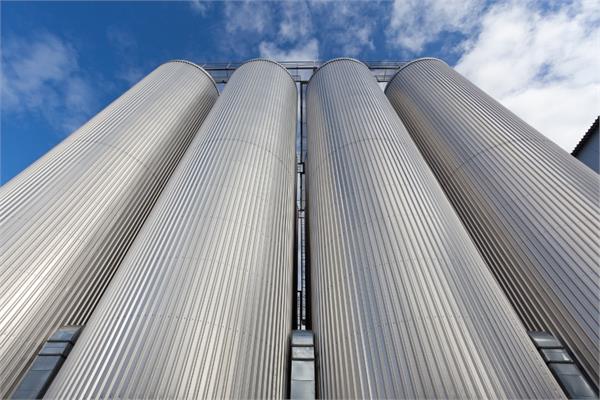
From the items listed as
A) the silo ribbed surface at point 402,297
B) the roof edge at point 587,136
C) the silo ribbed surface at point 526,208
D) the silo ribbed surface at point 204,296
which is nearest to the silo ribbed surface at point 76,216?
the silo ribbed surface at point 204,296

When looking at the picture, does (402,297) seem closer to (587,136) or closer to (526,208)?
(526,208)

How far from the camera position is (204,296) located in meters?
5.82

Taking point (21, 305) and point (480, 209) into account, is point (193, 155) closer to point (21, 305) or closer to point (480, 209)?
point (21, 305)

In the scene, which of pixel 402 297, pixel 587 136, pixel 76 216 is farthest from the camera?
pixel 587 136

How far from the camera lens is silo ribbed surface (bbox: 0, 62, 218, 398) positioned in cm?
636

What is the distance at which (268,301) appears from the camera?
21.8 ft

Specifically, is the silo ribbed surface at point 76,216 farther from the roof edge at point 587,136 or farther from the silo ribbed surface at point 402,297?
the roof edge at point 587,136

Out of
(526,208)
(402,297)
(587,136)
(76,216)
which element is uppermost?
(587,136)

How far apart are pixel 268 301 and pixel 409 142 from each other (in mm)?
8233

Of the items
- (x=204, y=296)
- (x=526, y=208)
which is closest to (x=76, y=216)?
(x=204, y=296)

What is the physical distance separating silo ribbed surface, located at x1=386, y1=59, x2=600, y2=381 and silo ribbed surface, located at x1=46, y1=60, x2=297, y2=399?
6.38m

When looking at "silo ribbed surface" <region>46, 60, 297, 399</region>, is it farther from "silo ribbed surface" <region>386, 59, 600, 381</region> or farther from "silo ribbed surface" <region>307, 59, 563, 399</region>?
"silo ribbed surface" <region>386, 59, 600, 381</region>

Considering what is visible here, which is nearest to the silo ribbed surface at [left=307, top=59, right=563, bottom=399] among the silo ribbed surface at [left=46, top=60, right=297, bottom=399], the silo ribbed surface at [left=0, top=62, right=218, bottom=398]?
the silo ribbed surface at [left=46, top=60, right=297, bottom=399]

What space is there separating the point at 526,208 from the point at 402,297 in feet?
16.9
